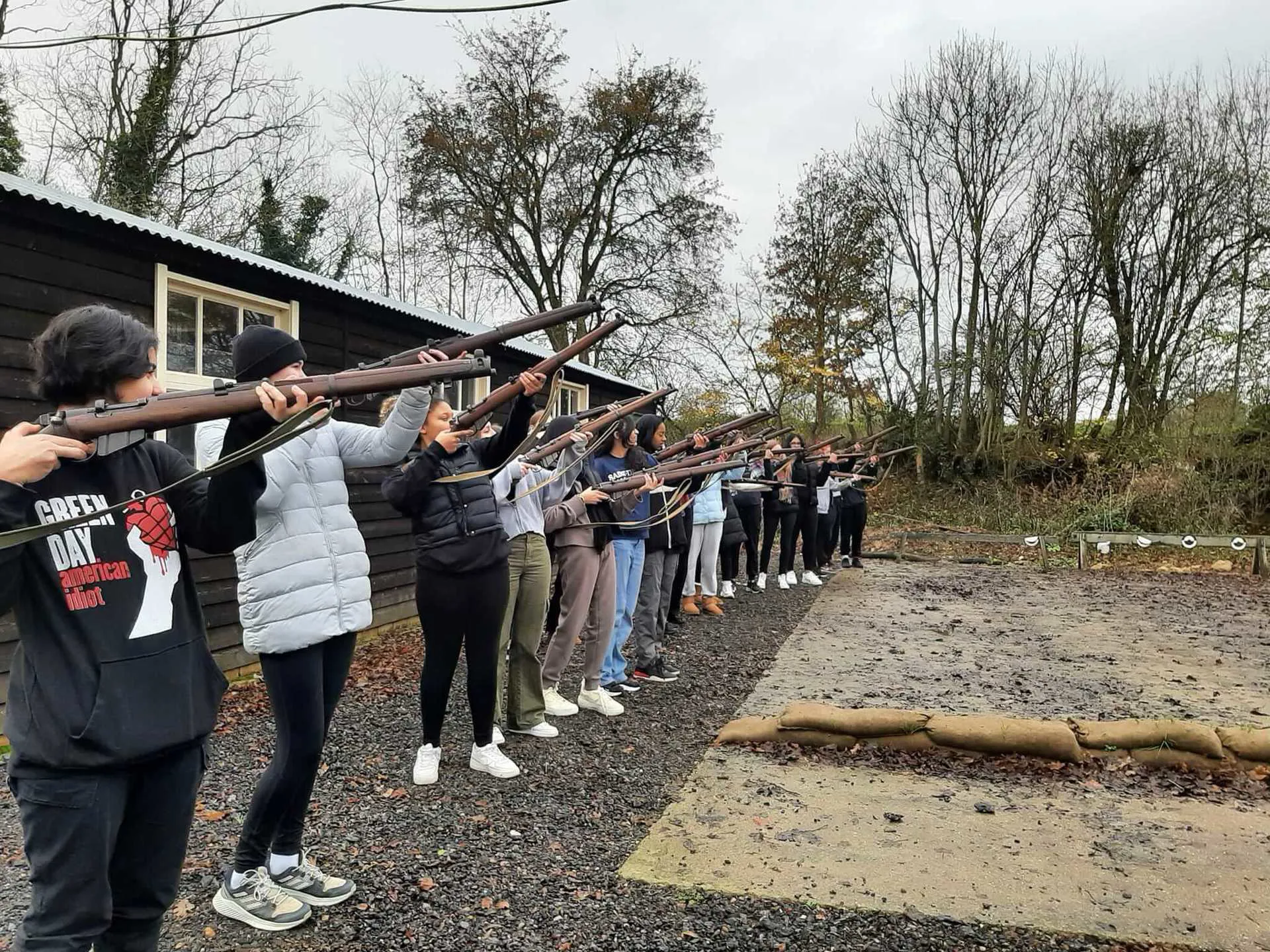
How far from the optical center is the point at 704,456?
7832 mm

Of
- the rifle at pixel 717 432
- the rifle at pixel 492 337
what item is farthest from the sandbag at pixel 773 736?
the rifle at pixel 717 432

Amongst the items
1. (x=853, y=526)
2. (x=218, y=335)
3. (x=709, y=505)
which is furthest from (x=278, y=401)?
(x=853, y=526)

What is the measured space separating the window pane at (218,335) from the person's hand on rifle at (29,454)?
538 centimetres

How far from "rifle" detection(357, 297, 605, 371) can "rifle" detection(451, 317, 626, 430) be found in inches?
6.8

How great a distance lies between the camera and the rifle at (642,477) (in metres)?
5.71

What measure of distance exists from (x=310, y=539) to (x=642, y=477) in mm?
3084

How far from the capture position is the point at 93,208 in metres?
5.44

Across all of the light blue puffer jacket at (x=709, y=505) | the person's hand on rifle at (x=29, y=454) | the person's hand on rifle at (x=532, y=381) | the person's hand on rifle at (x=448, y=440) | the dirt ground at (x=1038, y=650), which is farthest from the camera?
the light blue puffer jacket at (x=709, y=505)

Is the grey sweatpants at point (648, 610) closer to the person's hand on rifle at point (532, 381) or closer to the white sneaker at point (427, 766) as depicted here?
the white sneaker at point (427, 766)

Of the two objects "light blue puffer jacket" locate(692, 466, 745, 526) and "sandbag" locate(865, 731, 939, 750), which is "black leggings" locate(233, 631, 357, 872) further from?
"light blue puffer jacket" locate(692, 466, 745, 526)

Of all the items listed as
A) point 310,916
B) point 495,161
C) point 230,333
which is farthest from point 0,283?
point 495,161

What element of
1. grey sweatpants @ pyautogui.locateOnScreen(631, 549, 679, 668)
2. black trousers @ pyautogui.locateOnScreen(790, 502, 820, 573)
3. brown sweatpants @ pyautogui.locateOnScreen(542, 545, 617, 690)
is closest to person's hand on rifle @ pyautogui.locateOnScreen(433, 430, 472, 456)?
brown sweatpants @ pyautogui.locateOnScreen(542, 545, 617, 690)

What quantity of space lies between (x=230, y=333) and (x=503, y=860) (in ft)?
17.6

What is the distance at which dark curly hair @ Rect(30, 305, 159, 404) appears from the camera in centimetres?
193
